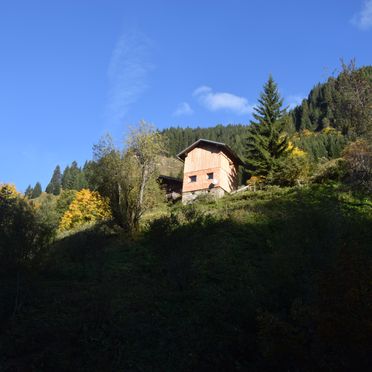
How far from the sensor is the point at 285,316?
9.69 m

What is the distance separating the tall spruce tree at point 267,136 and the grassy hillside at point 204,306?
773 inches

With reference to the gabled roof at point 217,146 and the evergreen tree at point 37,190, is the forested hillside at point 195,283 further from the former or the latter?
the evergreen tree at point 37,190

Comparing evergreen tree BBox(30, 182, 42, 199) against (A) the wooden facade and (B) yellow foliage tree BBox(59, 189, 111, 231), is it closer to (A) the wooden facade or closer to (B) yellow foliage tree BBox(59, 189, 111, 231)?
(B) yellow foliage tree BBox(59, 189, 111, 231)

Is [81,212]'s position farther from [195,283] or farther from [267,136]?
[195,283]

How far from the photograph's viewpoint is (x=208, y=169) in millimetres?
42000

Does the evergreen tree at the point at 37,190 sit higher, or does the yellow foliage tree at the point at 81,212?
the evergreen tree at the point at 37,190

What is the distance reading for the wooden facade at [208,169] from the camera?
41062mm

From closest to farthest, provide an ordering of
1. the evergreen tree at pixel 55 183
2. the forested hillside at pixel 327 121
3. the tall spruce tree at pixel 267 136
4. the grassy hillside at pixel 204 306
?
the grassy hillside at pixel 204 306, the forested hillside at pixel 327 121, the tall spruce tree at pixel 267 136, the evergreen tree at pixel 55 183

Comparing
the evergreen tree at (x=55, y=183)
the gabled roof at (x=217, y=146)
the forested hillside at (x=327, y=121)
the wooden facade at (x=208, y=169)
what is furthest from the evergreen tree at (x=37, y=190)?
the wooden facade at (x=208, y=169)

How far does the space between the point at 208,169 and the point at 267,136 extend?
703 cm

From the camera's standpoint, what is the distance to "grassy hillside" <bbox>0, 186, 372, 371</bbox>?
777 cm

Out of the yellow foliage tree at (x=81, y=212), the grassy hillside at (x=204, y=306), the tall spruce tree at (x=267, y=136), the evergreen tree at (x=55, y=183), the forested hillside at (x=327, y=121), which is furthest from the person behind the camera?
the evergreen tree at (x=55, y=183)

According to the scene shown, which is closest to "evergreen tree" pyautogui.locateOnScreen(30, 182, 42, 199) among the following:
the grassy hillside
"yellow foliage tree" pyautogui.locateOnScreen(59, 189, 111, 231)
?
"yellow foliage tree" pyautogui.locateOnScreen(59, 189, 111, 231)

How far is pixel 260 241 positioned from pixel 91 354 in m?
9.99
